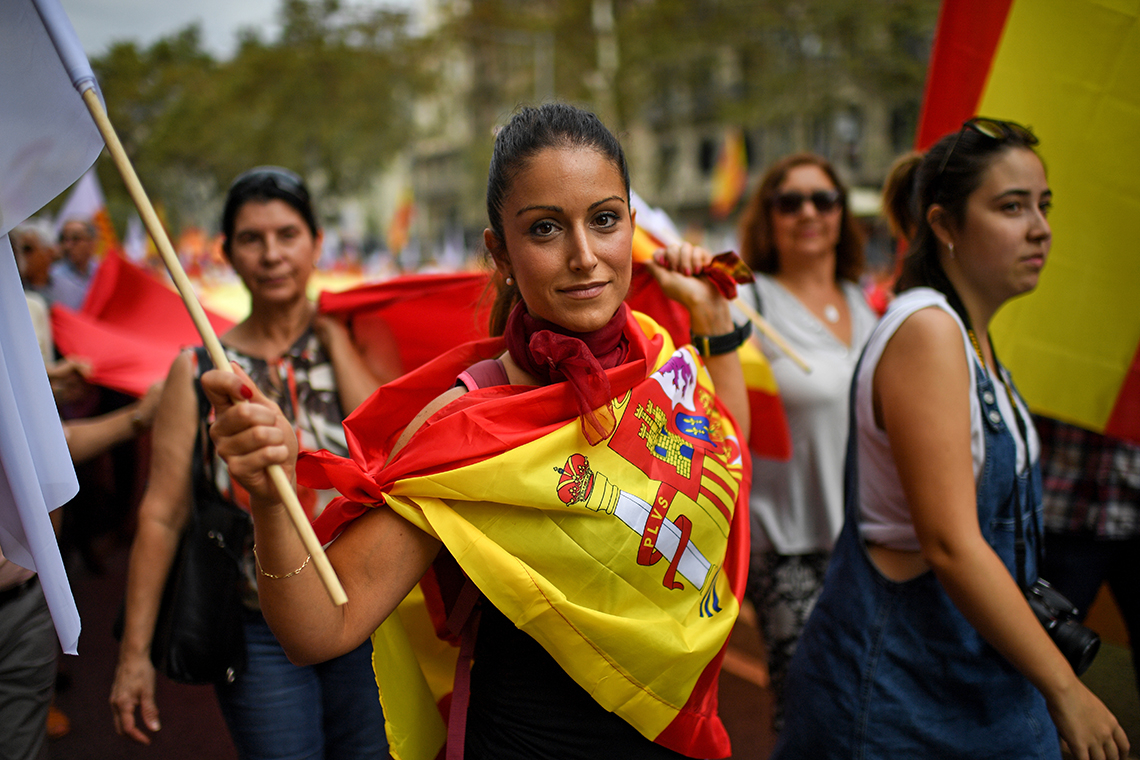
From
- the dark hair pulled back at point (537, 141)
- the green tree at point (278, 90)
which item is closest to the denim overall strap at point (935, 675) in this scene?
the dark hair pulled back at point (537, 141)

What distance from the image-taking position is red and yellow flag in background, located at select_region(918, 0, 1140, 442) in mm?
2748

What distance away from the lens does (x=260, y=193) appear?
100 inches

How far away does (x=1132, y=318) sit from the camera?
278 centimetres

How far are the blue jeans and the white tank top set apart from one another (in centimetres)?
143

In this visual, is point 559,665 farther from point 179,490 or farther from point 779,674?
point 779,674

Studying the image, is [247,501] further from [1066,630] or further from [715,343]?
[1066,630]

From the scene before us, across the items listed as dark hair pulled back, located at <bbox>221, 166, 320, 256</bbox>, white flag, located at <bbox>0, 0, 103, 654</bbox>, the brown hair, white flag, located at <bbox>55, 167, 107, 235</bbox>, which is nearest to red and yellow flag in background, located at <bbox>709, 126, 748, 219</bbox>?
white flag, located at <bbox>55, 167, 107, 235</bbox>

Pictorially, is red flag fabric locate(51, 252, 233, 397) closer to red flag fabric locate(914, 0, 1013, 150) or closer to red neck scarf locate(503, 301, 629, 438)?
red neck scarf locate(503, 301, 629, 438)

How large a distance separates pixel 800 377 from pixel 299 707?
2049 mm

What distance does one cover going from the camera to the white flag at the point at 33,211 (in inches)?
54.2

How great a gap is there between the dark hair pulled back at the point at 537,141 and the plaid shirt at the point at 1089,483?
203cm

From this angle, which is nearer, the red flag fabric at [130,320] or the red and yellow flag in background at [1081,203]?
the red and yellow flag in background at [1081,203]

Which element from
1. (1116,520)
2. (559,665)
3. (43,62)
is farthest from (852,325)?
(43,62)

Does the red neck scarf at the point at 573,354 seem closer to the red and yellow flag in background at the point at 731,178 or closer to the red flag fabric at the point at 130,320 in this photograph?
the red flag fabric at the point at 130,320
